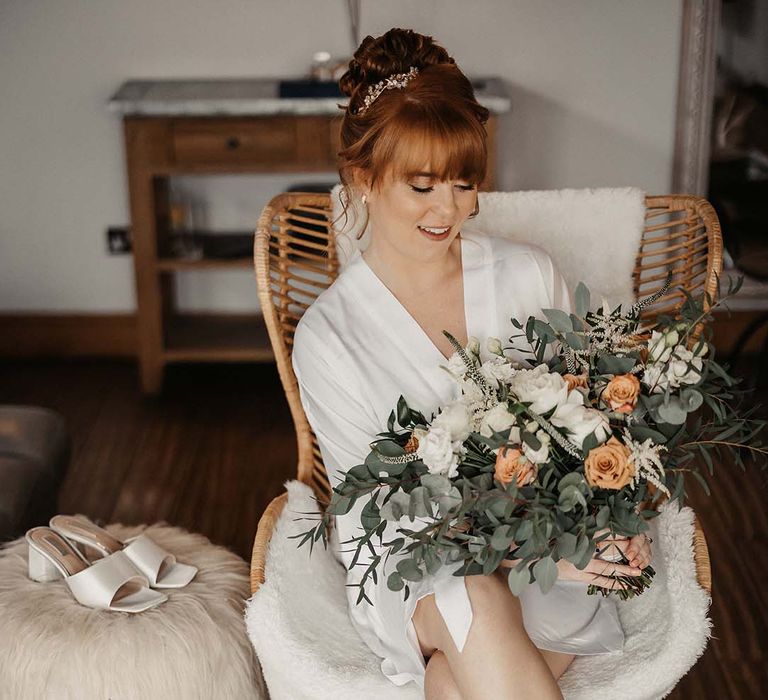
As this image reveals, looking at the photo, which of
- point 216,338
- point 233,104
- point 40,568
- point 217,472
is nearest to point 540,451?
point 40,568

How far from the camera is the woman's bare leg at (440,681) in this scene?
1.52 m

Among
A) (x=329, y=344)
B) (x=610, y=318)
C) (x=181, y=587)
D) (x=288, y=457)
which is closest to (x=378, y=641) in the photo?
(x=181, y=587)

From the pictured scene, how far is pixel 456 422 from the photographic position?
1.43 metres

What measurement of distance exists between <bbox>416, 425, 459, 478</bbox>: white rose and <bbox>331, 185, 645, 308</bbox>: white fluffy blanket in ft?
2.17

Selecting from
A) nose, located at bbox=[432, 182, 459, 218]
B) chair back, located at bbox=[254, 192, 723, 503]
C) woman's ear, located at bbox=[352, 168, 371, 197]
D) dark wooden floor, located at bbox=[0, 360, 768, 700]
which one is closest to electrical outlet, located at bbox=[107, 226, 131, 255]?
dark wooden floor, located at bbox=[0, 360, 768, 700]

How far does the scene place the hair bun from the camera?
169cm

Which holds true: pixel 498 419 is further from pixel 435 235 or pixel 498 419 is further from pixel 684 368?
pixel 435 235

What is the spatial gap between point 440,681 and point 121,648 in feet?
1.71

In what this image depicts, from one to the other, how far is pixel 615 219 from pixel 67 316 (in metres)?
2.49

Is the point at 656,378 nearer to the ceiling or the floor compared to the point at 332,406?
nearer to the ceiling

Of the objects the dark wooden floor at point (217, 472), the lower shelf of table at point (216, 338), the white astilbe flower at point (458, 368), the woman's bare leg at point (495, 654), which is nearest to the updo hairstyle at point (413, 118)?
the white astilbe flower at point (458, 368)

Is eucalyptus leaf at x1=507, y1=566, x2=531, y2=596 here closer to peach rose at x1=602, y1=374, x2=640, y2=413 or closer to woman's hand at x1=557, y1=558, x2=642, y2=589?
woman's hand at x1=557, y1=558, x2=642, y2=589

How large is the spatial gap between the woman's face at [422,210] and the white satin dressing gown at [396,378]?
0.11 metres

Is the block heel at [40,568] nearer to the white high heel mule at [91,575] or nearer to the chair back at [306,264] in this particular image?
the white high heel mule at [91,575]
